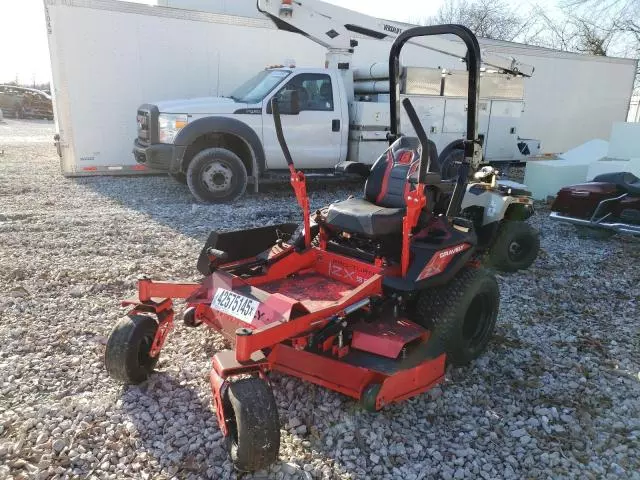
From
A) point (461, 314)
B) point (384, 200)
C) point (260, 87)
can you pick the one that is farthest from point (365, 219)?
point (260, 87)

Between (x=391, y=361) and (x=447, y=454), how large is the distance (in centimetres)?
56

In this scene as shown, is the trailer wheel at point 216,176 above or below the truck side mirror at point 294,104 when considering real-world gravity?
below

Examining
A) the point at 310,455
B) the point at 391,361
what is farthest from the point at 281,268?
the point at 310,455

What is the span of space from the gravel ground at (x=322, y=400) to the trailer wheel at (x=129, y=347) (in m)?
0.11

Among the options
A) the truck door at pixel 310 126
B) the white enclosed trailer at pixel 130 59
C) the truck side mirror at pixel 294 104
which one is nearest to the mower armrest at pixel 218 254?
the truck side mirror at pixel 294 104

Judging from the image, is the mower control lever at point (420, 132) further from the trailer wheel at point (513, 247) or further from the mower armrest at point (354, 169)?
the trailer wheel at point (513, 247)

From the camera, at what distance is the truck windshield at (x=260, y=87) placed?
8532 mm

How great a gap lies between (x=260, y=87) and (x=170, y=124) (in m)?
1.67

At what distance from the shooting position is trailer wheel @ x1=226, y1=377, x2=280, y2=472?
7.72ft

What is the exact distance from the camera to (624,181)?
22.4ft

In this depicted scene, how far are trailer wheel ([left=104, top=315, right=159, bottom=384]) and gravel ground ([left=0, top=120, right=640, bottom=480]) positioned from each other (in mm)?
114

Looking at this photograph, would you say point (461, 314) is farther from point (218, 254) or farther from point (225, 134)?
point (225, 134)

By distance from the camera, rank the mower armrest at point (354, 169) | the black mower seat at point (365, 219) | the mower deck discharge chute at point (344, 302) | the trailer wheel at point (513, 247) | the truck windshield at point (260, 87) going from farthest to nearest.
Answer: the truck windshield at point (260, 87), the trailer wheel at point (513, 247), the mower armrest at point (354, 169), the black mower seat at point (365, 219), the mower deck discharge chute at point (344, 302)

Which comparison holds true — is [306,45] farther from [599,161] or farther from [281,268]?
[281,268]
